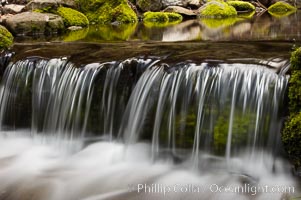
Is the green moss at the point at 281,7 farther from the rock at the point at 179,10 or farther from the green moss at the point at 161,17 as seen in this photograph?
the green moss at the point at 161,17

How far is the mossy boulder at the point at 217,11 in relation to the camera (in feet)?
66.8

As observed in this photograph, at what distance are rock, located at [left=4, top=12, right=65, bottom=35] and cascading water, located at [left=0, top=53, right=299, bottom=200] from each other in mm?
6209

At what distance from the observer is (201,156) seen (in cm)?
489

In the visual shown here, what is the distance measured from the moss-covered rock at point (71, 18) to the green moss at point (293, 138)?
37.0ft

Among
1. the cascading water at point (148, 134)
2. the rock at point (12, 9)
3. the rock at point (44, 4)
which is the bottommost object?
the cascading water at point (148, 134)

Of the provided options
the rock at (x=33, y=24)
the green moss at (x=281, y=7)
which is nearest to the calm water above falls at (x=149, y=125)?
the rock at (x=33, y=24)

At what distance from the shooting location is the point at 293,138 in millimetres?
4289

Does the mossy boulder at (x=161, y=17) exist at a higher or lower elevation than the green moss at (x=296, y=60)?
lower

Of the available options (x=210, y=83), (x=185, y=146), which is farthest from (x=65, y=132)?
(x=210, y=83)

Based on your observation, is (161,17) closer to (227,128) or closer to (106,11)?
(106,11)

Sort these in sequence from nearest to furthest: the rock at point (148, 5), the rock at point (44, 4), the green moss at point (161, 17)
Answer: the rock at point (44, 4)
the green moss at point (161, 17)
the rock at point (148, 5)

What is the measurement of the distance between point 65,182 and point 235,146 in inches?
76.9

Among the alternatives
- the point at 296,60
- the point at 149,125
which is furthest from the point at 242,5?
the point at 296,60

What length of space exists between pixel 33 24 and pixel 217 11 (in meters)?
10.6
